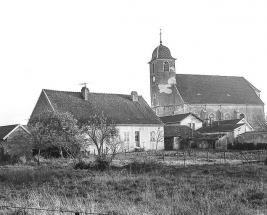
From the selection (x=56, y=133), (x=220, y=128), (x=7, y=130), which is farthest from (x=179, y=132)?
(x=7, y=130)

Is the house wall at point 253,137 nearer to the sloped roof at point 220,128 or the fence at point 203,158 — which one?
the sloped roof at point 220,128

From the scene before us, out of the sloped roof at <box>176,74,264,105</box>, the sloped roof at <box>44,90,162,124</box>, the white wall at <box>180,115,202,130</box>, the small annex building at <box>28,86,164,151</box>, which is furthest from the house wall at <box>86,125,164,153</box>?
the sloped roof at <box>176,74,264,105</box>

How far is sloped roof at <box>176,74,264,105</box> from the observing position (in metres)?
59.6

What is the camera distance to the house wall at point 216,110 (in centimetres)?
5831

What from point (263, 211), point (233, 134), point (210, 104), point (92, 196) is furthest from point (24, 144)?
point (210, 104)

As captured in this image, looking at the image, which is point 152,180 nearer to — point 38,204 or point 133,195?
point 133,195

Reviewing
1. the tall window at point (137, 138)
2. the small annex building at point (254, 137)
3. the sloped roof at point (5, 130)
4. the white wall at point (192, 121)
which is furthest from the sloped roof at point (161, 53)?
the sloped roof at point (5, 130)

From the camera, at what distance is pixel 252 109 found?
6288 centimetres

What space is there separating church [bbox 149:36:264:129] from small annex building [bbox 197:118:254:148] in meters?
8.53

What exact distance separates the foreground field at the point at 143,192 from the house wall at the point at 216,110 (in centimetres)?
3868

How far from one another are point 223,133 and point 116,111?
44.7ft

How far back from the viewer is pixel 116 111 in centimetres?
4059

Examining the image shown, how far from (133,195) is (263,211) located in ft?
13.8

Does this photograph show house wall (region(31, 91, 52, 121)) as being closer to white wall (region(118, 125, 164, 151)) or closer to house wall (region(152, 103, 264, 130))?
white wall (region(118, 125, 164, 151))
